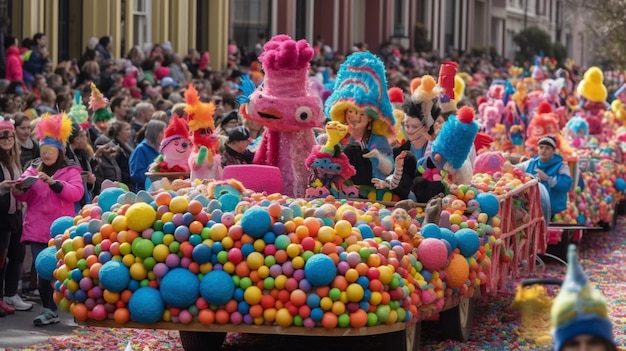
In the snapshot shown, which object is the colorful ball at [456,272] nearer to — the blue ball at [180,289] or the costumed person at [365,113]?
the costumed person at [365,113]

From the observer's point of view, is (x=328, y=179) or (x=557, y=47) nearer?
(x=328, y=179)

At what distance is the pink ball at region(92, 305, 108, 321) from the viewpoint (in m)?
7.76

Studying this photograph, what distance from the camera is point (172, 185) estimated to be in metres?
9.34

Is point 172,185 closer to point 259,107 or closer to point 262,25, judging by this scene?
point 259,107

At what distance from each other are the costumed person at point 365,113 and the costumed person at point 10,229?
2.53m

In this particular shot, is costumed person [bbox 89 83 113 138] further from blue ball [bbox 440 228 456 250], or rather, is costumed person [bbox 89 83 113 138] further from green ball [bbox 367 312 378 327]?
green ball [bbox 367 312 378 327]

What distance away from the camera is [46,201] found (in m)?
10.2

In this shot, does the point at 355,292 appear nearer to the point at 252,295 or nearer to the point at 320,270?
the point at 320,270

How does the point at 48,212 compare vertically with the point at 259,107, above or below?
below

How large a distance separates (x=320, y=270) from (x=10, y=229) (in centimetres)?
371

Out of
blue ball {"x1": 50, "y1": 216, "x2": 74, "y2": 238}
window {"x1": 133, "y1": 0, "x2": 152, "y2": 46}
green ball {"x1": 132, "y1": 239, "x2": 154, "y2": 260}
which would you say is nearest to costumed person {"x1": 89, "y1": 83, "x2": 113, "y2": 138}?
blue ball {"x1": 50, "y1": 216, "x2": 74, "y2": 238}

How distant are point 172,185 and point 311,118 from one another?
43.4 inches

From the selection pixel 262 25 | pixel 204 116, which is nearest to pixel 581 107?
pixel 204 116

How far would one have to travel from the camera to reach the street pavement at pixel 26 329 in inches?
367
